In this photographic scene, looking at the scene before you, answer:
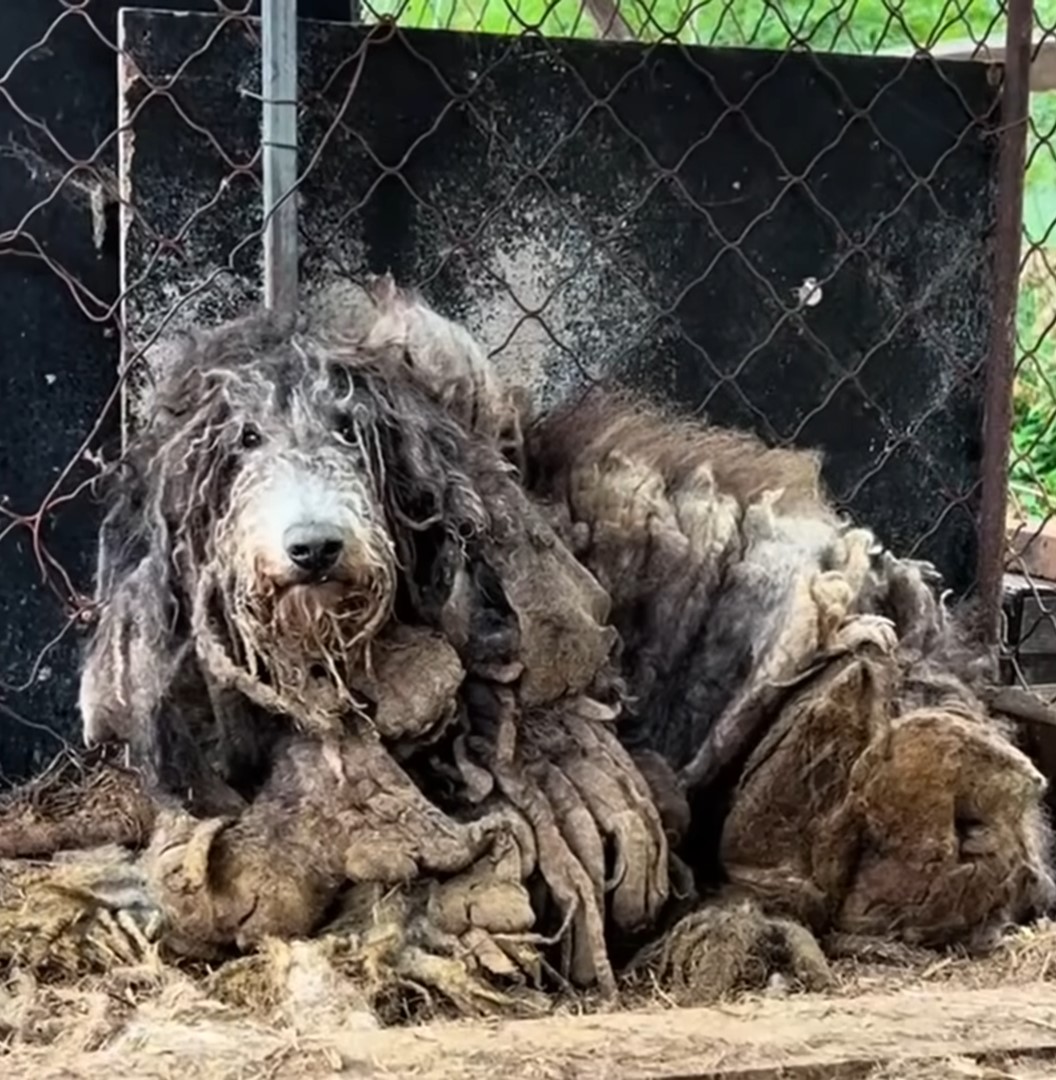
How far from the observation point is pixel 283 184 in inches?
63.9

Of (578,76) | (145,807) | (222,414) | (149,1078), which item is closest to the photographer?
(149,1078)

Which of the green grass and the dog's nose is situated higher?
the green grass

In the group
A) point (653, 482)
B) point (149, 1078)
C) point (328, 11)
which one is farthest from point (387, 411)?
point (328, 11)

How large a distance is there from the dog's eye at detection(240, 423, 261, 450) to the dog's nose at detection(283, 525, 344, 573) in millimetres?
119

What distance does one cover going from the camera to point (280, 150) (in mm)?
1615

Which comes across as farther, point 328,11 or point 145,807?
point 328,11

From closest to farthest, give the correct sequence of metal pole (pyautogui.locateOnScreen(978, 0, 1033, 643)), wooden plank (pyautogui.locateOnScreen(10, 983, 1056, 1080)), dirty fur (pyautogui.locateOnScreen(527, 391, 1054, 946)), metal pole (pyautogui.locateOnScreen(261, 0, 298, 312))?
wooden plank (pyautogui.locateOnScreen(10, 983, 1056, 1080)), dirty fur (pyautogui.locateOnScreen(527, 391, 1054, 946)), metal pole (pyautogui.locateOnScreen(261, 0, 298, 312)), metal pole (pyautogui.locateOnScreen(978, 0, 1033, 643))

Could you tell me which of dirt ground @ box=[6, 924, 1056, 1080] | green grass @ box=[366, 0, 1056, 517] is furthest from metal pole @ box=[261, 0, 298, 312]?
dirt ground @ box=[6, 924, 1056, 1080]

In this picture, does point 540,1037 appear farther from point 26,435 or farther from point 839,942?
point 26,435

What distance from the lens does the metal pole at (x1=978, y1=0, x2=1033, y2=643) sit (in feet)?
6.31

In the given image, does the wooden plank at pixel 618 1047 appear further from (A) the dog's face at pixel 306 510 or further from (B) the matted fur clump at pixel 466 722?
(A) the dog's face at pixel 306 510

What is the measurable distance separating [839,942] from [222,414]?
64 centimetres

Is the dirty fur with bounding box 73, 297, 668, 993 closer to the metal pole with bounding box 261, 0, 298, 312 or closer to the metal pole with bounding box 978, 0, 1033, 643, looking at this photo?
the metal pole with bounding box 261, 0, 298, 312

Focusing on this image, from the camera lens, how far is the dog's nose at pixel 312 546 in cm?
118
